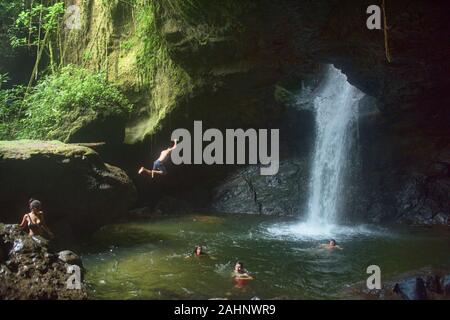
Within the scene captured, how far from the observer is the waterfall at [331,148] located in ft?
46.1

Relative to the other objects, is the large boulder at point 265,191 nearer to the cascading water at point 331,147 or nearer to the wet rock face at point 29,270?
the cascading water at point 331,147

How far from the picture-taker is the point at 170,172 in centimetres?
1472

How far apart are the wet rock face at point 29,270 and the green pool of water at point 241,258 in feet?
1.82

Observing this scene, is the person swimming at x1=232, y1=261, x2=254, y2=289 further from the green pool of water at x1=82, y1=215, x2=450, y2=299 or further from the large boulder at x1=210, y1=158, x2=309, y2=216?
the large boulder at x1=210, y1=158, x2=309, y2=216

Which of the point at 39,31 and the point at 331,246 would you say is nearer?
the point at 331,246

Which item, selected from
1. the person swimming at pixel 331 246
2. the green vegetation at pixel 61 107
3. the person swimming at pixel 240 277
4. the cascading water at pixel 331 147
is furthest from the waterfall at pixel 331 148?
the green vegetation at pixel 61 107

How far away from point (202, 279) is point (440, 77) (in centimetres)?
803

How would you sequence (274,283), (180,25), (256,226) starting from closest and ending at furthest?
(274,283)
(180,25)
(256,226)

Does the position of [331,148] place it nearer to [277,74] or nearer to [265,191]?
[265,191]

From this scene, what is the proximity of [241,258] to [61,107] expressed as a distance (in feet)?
22.6

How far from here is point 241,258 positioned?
8.84 metres

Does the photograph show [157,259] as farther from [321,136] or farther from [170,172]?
[321,136]

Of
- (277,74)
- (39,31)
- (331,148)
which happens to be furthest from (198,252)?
(39,31)
